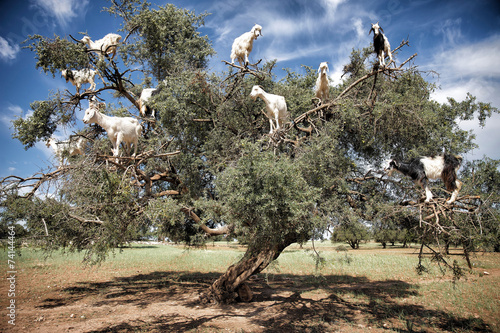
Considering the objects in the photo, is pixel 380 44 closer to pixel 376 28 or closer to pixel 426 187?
pixel 376 28

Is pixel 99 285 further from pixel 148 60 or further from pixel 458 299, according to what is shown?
pixel 458 299

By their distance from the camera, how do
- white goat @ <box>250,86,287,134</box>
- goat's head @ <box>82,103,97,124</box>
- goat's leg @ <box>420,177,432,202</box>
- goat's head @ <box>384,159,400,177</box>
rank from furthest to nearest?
1. white goat @ <box>250,86,287,134</box>
2. goat's head @ <box>82,103,97,124</box>
3. goat's head @ <box>384,159,400,177</box>
4. goat's leg @ <box>420,177,432,202</box>

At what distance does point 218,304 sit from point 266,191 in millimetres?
5415

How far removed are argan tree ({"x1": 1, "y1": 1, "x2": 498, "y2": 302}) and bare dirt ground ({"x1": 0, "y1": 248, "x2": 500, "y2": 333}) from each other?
1.41m

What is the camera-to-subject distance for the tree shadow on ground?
6774 millimetres

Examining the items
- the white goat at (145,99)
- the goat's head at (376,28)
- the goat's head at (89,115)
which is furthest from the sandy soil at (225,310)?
the goat's head at (376,28)

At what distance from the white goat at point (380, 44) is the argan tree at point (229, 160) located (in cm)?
49

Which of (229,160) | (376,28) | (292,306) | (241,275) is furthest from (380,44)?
(292,306)

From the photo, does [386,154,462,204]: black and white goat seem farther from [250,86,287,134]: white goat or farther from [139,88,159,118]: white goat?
[139,88,159,118]: white goat

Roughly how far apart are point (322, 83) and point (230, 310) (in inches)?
309

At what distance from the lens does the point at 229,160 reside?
8.37 m

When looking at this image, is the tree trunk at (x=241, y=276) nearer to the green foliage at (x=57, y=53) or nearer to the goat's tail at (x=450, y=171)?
the goat's tail at (x=450, y=171)

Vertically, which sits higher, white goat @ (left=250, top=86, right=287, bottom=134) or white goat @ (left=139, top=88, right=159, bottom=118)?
white goat @ (left=139, top=88, right=159, bottom=118)

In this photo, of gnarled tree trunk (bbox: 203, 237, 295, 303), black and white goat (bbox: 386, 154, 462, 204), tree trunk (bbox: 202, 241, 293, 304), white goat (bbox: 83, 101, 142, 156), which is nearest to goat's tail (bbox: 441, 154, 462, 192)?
black and white goat (bbox: 386, 154, 462, 204)
